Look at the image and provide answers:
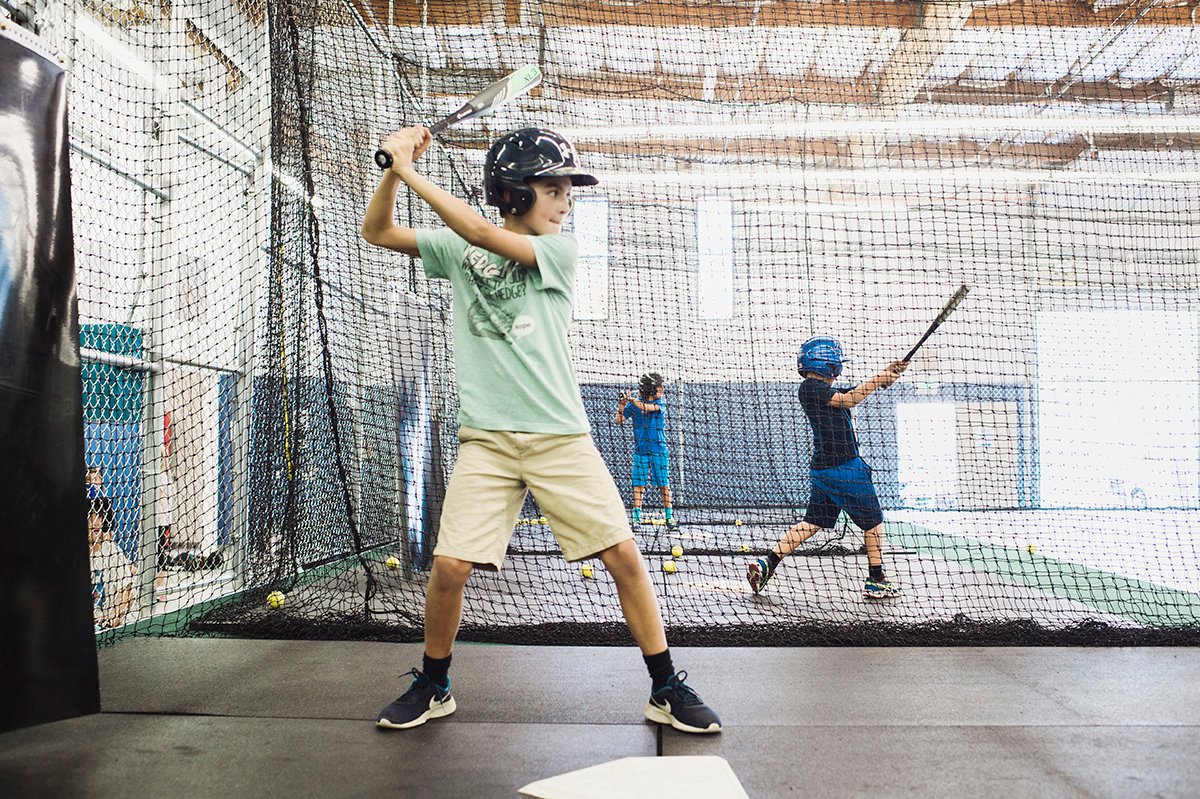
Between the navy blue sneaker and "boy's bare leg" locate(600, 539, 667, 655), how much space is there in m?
0.09

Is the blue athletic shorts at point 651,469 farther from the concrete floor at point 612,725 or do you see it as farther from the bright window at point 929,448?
the bright window at point 929,448

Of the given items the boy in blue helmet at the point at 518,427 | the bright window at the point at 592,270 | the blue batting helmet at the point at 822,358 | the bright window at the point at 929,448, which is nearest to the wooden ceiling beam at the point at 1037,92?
the bright window at the point at 592,270

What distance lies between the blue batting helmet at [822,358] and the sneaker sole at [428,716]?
8.10 feet

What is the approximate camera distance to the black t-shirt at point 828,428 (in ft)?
12.7

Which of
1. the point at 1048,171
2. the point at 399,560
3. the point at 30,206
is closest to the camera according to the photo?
the point at 30,206

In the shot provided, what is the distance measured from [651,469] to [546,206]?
Result: 5.14 metres

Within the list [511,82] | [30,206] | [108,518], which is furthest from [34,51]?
[108,518]

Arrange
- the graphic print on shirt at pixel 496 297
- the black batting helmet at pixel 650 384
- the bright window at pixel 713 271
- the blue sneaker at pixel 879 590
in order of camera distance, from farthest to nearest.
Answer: the bright window at pixel 713 271 < the black batting helmet at pixel 650 384 < the blue sneaker at pixel 879 590 < the graphic print on shirt at pixel 496 297

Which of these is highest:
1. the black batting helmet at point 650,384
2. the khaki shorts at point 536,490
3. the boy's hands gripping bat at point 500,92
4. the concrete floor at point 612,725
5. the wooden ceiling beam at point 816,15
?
the wooden ceiling beam at point 816,15

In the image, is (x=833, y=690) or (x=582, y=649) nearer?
(x=833, y=690)

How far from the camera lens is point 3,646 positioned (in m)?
1.72

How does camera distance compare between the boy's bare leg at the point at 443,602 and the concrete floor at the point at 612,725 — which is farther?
the boy's bare leg at the point at 443,602

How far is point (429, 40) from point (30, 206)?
5.90 metres

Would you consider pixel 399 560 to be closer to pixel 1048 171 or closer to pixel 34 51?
pixel 34 51
